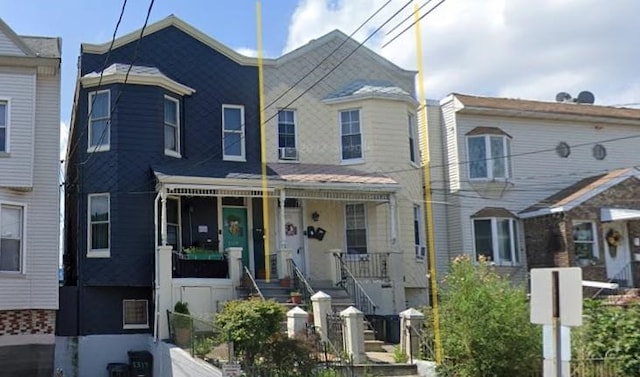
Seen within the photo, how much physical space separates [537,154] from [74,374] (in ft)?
58.7

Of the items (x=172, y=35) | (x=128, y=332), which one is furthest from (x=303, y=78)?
(x=128, y=332)

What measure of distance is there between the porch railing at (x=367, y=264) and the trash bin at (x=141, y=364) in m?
6.35

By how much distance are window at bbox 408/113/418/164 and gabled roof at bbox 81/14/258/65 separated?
5.60 meters

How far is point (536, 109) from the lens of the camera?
92.8ft

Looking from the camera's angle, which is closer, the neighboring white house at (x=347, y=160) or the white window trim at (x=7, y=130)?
the white window trim at (x=7, y=130)

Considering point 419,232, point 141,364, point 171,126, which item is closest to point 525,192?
point 419,232

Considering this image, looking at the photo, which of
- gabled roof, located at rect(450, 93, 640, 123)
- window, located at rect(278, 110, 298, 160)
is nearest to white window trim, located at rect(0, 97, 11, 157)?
window, located at rect(278, 110, 298, 160)

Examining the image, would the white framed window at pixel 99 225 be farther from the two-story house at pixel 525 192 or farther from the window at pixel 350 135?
the two-story house at pixel 525 192

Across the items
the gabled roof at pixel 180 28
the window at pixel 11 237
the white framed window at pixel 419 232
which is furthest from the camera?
the white framed window at pixel 419 232

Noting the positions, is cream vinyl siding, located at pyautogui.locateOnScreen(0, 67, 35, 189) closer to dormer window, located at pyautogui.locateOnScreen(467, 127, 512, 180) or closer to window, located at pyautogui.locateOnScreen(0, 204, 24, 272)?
window, located at pyautogui.locateOnScreen(0, 204, 24, 272)

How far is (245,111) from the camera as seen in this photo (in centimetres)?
2355

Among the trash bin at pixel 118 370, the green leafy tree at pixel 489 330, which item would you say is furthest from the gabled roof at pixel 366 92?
the green leafy tree at pixel 489 330

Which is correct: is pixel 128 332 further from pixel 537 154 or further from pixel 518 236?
pixel 537 154

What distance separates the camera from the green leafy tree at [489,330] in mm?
12469
